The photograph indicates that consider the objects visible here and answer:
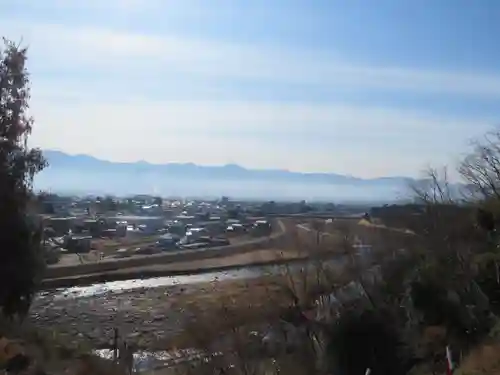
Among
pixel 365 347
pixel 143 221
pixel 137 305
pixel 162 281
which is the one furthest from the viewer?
pixel 143 221

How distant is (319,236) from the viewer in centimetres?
3731

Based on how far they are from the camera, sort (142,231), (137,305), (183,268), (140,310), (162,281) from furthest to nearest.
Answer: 1. (142,231)
2. (183,268)
3. (162,281)
4. (137,305)
5. (140,310)

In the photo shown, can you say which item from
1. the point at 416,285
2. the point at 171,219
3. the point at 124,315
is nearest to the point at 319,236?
the point at 124,315

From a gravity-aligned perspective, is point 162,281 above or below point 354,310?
below

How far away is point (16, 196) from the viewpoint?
18.5 metres

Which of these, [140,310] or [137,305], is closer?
[140,310]

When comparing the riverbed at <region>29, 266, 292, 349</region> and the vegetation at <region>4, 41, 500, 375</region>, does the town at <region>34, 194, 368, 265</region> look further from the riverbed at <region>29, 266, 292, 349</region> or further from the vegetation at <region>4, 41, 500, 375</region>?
the vegetation at <region>4, 41, 500, 375</region>

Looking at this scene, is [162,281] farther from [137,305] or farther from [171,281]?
[137,305]

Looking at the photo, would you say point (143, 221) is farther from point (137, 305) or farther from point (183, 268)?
point (137, 305)

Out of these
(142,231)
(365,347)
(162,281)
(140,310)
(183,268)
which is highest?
(142,231)

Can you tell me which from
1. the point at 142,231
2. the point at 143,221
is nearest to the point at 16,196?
the point at 142,231

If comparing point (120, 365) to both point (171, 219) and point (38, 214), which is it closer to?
point (38, 214)

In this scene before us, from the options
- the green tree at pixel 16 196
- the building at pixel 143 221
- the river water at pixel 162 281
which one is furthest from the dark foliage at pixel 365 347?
the building at pixel 143 221

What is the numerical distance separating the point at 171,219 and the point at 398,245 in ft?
133
